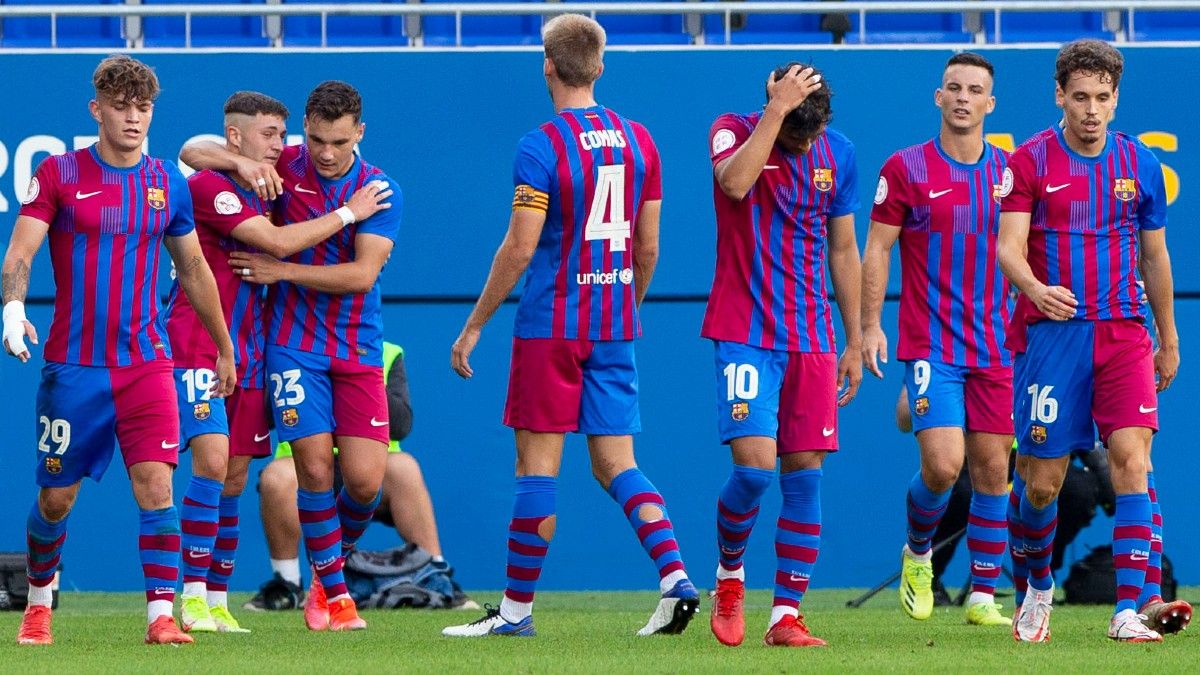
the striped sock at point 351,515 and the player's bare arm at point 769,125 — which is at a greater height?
the player's bare arm at point 769,125

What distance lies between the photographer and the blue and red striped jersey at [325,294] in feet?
24.3

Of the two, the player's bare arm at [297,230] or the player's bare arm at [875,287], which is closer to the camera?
the player's bare arm at [297,230]

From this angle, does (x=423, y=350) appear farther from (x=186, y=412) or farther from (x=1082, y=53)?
(x=1082, y=53)

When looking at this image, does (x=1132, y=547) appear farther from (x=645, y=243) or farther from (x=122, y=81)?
(x=122, y=81)

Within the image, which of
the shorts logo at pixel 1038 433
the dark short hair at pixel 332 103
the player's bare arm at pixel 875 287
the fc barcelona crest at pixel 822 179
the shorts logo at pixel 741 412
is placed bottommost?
the shorts logo at pixel 1038 433

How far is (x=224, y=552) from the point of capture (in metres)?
7.81

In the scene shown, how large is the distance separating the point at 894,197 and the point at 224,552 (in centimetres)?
318

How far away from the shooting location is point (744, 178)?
6289 mm

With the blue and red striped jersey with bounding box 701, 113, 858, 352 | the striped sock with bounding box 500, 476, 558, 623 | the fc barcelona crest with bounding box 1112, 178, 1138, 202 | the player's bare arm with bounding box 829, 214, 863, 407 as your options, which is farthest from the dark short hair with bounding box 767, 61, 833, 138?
the striped sock with bounding box 500, 476, 558, 623

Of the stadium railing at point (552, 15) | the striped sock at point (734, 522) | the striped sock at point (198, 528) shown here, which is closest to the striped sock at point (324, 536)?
the striped sock at point (198, 528)

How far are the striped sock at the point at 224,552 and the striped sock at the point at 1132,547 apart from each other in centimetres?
345

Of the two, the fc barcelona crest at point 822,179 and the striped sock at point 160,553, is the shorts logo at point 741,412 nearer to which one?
the fc barcelona crest at point 822,179

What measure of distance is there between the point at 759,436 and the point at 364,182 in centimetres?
208

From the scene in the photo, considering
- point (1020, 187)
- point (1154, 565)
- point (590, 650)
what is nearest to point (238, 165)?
point (590, 650)
